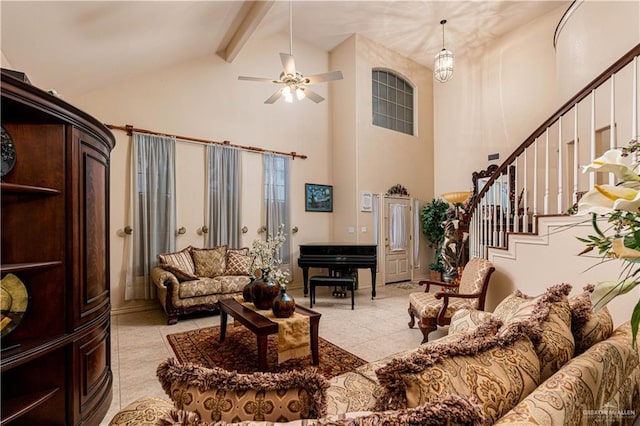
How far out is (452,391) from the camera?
79 cm

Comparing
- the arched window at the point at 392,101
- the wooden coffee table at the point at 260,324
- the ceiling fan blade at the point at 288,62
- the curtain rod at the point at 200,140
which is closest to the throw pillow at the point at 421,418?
the wooden coffee table at the point at 260,324

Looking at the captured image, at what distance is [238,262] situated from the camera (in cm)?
493

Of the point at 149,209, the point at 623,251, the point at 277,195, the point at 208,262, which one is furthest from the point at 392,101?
the point at 623,251

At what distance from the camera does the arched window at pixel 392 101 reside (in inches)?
269

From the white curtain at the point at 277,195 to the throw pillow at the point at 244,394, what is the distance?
16.3 feet

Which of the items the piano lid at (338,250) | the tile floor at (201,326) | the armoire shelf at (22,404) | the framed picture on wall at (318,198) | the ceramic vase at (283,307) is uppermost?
the framed picture on wall at (318,198)

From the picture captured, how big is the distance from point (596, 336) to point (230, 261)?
449cm

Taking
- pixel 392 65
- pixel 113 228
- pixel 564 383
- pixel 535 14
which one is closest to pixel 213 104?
pixel 113 228

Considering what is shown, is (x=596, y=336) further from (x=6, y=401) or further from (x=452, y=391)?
(x=6, y=401)

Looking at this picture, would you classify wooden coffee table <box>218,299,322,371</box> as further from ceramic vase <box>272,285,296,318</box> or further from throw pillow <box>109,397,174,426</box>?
throw pillow <box>109,397,174,426</box>

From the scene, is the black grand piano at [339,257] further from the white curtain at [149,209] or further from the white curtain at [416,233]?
the white curtain at [149,209]

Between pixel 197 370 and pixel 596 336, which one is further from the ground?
pixel 197 370

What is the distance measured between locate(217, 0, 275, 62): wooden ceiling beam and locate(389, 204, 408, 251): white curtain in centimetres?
437

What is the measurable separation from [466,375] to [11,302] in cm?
218
